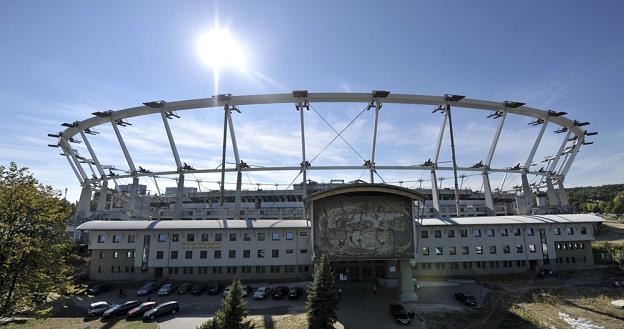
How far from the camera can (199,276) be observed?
1661 inches

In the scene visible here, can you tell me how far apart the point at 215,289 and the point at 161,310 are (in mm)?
7814

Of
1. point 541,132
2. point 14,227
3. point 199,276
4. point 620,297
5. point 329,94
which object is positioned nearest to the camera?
point 14,227

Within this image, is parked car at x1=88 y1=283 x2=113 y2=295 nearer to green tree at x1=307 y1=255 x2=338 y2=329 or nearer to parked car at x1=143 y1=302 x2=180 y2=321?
parked car at x1=143 y1=302 x2=180 y2=321

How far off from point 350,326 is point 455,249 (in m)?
22.5

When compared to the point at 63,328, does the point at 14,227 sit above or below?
above

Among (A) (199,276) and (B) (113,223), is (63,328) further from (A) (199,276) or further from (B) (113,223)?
(B) (113,223)

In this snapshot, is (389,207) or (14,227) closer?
(14,227)

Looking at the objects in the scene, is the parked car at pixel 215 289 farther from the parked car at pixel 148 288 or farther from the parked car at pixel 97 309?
the parked car at pixel 97 309

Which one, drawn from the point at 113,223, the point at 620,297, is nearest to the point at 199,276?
the point at 113,223

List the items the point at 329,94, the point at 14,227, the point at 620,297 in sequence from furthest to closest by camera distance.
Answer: the point at 329,94
the point at 620,297
the point at 14,227

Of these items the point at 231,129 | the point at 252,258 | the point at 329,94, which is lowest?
→ the point at 252,258

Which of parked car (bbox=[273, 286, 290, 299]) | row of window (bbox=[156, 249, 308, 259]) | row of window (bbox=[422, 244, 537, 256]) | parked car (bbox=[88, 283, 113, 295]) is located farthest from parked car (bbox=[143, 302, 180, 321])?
row of window (bbox=[422, 244, 537, 256])

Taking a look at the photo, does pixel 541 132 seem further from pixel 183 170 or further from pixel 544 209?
pixel 183 170

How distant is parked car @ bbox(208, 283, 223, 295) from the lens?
3683cm
